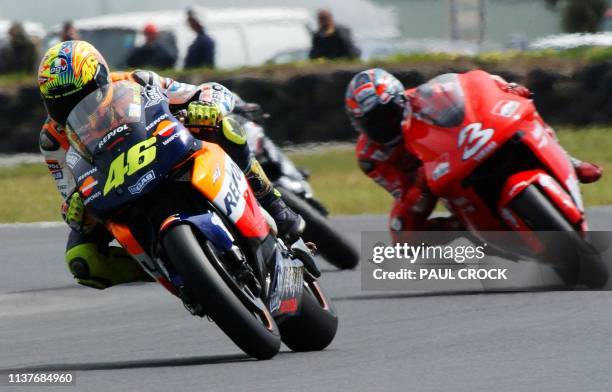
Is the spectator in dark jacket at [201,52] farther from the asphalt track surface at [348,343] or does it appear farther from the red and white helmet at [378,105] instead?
the red and white helmet at [378,105]

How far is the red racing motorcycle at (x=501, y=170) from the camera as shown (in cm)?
802

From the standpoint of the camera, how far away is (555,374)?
5.57m

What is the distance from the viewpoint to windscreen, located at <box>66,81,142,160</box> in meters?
6.17

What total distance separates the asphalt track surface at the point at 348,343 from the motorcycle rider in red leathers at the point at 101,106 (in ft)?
1.33

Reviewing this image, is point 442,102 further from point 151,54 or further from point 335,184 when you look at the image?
point 151,54

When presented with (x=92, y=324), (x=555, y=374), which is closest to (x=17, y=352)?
(x=92, y=324)

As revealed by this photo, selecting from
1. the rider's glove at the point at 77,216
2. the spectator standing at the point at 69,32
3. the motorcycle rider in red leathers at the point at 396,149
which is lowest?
the spectator standing at the point at 69,32

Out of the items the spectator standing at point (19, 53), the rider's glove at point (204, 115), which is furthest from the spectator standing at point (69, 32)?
the rider's glove at point (204, 115)

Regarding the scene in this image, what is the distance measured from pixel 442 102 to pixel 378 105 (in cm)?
42

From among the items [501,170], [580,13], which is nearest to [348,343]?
[501,170]

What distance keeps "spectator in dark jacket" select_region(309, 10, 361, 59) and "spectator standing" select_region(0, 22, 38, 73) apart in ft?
12.4

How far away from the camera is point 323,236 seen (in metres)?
9.38

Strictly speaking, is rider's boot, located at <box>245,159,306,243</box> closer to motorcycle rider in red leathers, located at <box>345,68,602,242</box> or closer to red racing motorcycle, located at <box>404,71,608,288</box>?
red racing motorcycle, located at <box>404,71,608,288</box>

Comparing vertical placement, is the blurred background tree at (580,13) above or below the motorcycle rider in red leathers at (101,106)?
below
